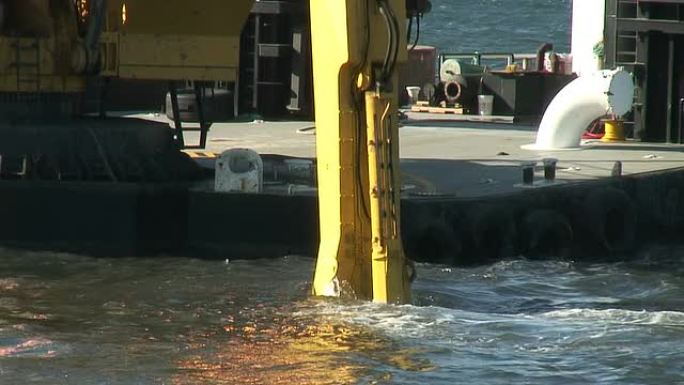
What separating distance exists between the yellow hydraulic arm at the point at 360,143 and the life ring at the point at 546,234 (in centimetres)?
428

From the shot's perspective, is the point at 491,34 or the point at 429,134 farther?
the point at 491,34

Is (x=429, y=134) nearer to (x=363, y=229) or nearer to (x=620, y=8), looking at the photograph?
(x=620, y=8)

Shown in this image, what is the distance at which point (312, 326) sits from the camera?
1245cm

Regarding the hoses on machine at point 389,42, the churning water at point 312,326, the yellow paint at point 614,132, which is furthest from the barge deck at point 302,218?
the yellow paint at point 614,132

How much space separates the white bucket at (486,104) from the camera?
26.8 metres

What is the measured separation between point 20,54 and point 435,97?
505 inches

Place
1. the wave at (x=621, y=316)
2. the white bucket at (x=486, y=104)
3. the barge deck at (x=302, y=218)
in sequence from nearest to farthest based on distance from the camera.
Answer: the wave at (x=621, y=316)
the barge deck at (x=302, y=218)
the white bucket at (x=486, y=104)

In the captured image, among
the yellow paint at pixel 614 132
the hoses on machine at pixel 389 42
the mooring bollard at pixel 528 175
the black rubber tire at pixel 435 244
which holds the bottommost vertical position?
the black rubber tire at pixel 435 244

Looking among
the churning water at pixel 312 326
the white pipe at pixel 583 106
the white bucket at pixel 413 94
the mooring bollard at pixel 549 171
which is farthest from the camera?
the white bucket at pixel 413 94

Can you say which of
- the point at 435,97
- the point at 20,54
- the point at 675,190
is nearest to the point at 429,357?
the point at 20,54

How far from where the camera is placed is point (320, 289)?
12477 mm

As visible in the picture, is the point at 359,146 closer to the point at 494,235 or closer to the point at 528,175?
the point at 494,235

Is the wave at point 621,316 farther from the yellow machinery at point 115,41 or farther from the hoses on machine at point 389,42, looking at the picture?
the yellow machinery at point 115,41

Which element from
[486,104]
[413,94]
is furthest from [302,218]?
[413,94]
